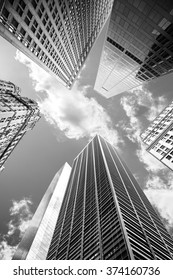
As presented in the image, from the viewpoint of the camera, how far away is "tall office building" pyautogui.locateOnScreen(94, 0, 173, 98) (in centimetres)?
3616

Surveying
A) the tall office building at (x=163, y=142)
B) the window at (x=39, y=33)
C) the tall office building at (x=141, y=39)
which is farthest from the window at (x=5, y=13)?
the tall office building at (x=163, y=142)

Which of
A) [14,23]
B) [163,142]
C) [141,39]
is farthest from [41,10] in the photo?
[163,142]

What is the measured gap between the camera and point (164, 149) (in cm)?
7181

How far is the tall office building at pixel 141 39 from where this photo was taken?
36.2 meters

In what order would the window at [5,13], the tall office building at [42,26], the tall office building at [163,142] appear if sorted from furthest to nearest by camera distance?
the tall office building at [163,142] < the tall office building at [42,26] < the window at [5,13]

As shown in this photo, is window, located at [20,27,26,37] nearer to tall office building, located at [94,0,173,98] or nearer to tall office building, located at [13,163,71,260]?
tall office building, located at [94,0,173,98]

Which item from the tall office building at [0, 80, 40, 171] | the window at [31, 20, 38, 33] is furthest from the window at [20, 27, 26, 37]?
the tall office building at [0, 80, 40, 171]

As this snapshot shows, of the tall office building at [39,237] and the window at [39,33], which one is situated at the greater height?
the window at [39,33]

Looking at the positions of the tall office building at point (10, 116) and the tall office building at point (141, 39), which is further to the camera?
the tall office building at point (10, 116)

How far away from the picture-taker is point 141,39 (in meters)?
47.1

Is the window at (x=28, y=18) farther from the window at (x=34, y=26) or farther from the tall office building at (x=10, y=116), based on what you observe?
the tall office building at (x=10, y=116)

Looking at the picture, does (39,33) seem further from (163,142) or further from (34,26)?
(163,142)

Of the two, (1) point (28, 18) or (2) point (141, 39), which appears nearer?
(1) point (28, 18)
